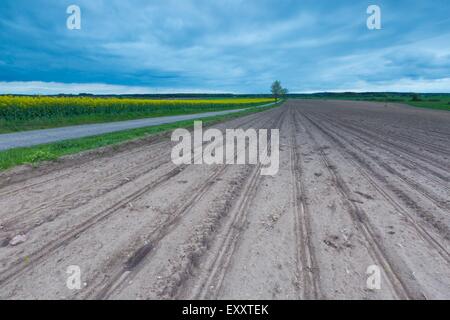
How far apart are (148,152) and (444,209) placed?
27.1 ft

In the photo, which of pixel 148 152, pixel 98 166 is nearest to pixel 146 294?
pixel 98 166

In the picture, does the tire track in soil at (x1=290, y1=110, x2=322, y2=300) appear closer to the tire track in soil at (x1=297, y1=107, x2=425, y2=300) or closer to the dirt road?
the dirt road

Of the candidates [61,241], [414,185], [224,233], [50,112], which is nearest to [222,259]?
[224,233]

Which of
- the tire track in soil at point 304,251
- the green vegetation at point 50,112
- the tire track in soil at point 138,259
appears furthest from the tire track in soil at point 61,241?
the green vegetation at point 50,112

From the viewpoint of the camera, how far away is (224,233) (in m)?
3.45

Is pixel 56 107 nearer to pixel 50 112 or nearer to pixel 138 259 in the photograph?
pixel 50 112

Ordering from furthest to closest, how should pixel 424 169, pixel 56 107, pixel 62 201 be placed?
pixel 56 107 → pixel 424 169 → pixel 62 201

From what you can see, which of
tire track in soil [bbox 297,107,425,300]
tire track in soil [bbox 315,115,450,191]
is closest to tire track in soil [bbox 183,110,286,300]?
tire track in soil [bbox 297,107,425,300]

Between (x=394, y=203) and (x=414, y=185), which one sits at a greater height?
(x=414, y=185)

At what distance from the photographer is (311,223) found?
12.3 feet

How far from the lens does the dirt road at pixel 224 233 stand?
8.00ft

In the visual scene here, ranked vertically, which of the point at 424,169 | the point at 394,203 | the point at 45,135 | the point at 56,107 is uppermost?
the point at 56,107

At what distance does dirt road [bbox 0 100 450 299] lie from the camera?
2.44 metres

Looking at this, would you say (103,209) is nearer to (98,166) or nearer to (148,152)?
(98,166)
